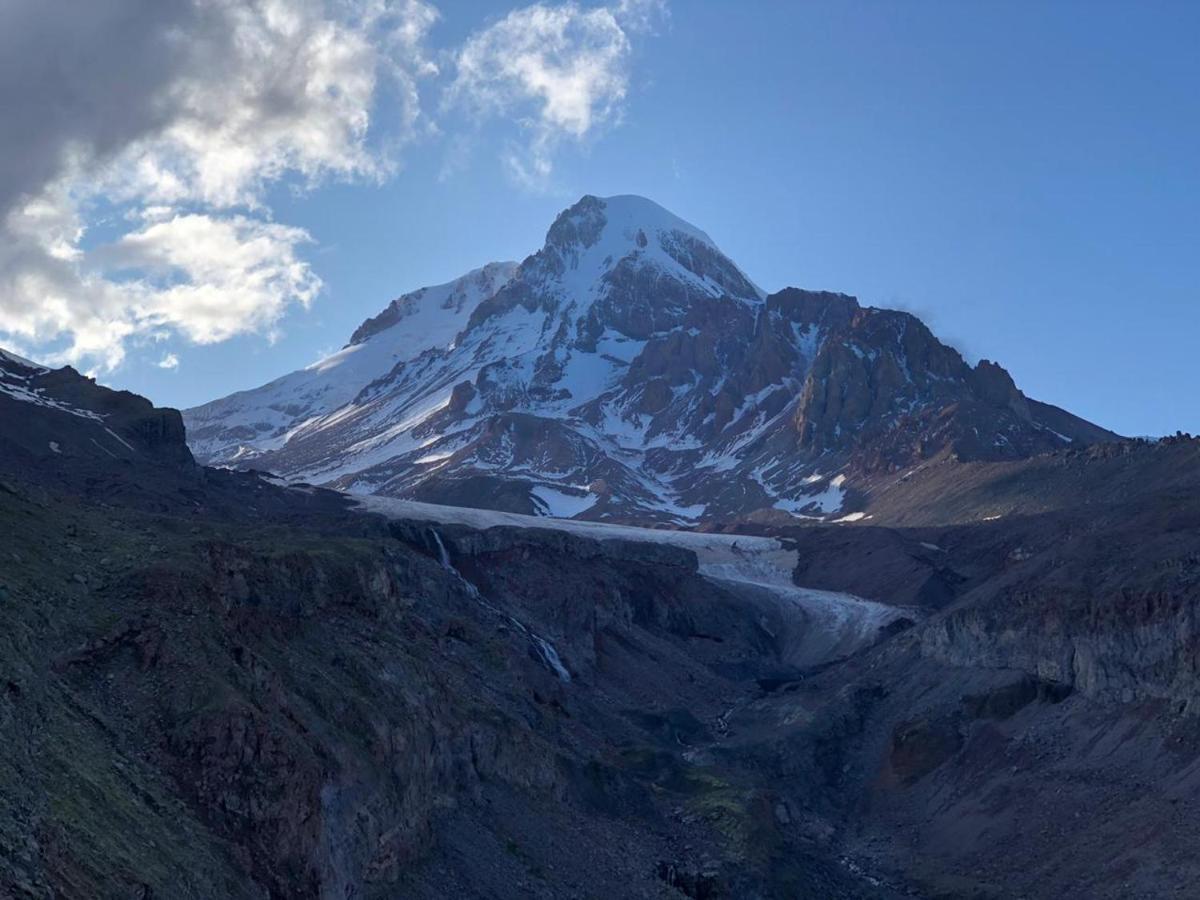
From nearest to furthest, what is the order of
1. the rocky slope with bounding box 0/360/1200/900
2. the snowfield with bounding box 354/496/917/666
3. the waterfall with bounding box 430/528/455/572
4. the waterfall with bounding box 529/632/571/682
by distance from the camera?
the rocky slope with bounding box 0/360/1200/900
the waterfall with bounding box 529/632/571/682
the waterfall with bounding box 430/528/455/572
the snowfield with bounding box 354/496/917/666

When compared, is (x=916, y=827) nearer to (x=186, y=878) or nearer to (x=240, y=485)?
(x=186, y=878)

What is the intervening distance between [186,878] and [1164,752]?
1818 inches

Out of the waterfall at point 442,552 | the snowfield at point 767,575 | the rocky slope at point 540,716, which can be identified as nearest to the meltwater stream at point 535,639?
the rocky slope at point 540,716

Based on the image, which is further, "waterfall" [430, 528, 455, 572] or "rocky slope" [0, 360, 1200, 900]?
"waterfall" [430, 528, 455, 572]

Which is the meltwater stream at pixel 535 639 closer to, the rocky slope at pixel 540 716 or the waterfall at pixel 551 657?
the waterfall at pixel 551 657

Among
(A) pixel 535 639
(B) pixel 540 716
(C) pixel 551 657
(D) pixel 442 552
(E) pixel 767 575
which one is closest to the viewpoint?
(B) pixel 540 716

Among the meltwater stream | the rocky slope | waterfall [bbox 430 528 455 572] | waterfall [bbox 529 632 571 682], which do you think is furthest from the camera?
waterfall [bbox 430 528 455 572]

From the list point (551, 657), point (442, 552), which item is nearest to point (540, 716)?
point (551, 657)

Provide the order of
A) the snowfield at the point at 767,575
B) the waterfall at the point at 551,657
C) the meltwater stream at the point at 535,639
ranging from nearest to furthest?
the waterfall at the point at 551,657
the meltwater stream at the point at 535,639
the snowfield at the point at 767,575

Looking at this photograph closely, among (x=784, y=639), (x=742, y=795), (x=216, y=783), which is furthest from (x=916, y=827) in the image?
(x=784, y=639)

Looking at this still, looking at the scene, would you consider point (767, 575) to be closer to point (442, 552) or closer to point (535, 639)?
point (442, 552)

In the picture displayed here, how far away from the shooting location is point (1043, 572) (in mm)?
86625

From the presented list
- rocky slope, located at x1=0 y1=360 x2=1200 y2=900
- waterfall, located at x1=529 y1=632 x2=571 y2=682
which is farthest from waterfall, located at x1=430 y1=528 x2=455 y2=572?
waterfall, located at x1=529 y1=632 x2=571 y2=682

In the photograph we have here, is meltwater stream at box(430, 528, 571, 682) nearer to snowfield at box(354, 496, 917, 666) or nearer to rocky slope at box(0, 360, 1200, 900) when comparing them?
rocky slope at box(0, 360, 1200, 900)
